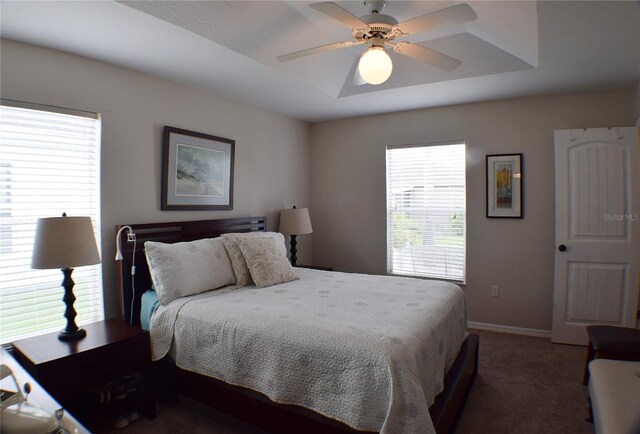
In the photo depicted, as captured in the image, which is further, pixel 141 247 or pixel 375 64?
pixel 141 247

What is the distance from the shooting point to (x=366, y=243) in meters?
4.73

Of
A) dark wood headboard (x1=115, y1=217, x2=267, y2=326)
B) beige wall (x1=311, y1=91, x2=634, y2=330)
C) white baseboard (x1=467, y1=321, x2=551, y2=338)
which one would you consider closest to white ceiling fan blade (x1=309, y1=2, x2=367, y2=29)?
dark wood headboard (x1=115, y1=217, x2=267, y2=326)

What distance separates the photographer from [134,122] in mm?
Result: 3008

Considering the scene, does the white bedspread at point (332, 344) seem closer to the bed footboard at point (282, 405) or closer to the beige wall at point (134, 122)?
the bed footboard at point (282, 405)

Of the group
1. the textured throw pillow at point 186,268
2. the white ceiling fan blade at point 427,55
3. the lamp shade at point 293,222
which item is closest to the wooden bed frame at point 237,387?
the textured throw pillow at point 186,268

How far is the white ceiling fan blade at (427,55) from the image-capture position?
2.12 metres

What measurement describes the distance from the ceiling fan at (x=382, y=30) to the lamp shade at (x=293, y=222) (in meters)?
2.28

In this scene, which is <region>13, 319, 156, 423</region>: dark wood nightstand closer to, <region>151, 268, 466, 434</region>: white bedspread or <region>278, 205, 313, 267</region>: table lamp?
<region>151, 268, 466, 434</region>: white bedspread

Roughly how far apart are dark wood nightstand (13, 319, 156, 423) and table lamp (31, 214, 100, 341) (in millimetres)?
138

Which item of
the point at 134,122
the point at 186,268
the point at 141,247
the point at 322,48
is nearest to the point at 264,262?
the point at 186,268

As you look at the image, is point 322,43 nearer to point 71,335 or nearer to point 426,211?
point 426,211

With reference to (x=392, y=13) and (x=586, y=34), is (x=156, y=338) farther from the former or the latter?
(x=586, y=34)

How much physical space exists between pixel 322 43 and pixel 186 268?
2027 mm

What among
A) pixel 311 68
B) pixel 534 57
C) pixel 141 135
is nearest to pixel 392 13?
pixel 311 68
